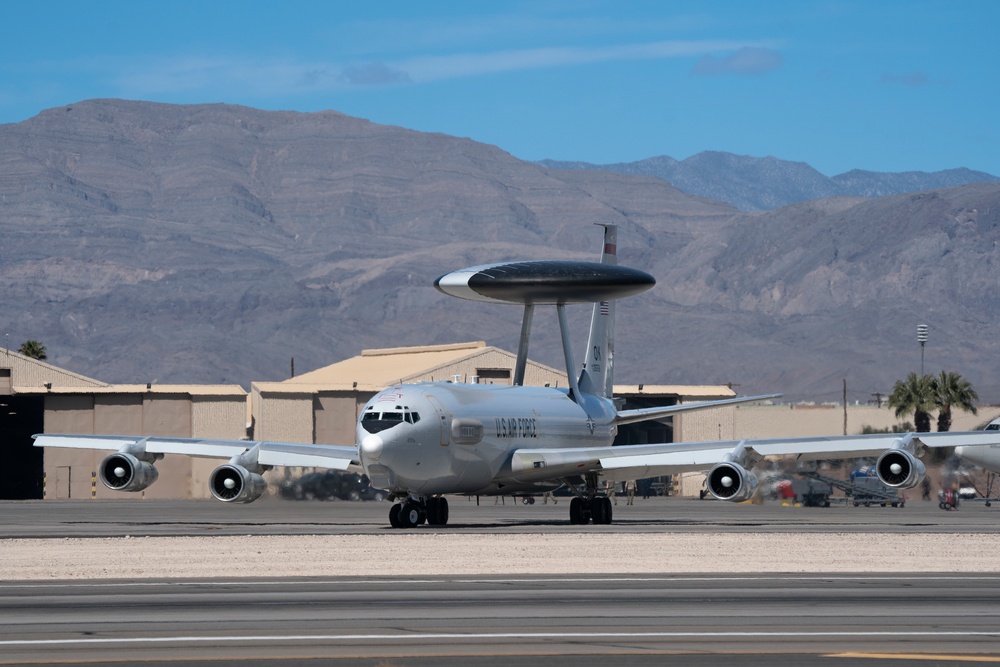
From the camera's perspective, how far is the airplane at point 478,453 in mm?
45188

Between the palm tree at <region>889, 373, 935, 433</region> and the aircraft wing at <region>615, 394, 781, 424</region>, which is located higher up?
the palm tree at <region>889, 373, 935, 433</region>

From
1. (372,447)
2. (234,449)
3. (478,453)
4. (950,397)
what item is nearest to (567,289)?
(478,453)

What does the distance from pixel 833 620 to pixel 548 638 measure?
4.34 metres

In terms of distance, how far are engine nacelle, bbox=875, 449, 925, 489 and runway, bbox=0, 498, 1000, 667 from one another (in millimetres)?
2609

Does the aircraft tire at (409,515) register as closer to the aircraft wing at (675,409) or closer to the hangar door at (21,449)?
the aircraft wing at (675,409)

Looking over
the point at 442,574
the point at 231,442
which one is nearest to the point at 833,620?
the point at 442,574

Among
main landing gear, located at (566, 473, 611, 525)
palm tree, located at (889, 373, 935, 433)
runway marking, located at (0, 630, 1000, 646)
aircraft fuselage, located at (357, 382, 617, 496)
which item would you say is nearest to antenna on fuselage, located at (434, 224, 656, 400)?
aircraft fuselage, located at (357, 382, 617, 496)

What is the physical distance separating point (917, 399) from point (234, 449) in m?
78.6

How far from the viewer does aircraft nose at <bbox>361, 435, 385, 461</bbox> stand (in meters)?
44.0

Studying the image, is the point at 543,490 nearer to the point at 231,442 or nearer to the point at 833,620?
the point at 231,442

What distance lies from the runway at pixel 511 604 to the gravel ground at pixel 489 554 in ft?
0.33

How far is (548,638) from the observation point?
62.8 feet

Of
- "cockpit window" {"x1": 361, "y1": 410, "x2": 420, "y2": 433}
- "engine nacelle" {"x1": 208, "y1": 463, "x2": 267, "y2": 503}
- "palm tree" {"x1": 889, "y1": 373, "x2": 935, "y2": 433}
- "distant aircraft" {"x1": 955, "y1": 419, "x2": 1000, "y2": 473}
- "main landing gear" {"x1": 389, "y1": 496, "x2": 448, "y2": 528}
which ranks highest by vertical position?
"palm tree" {"x1": 889, "y1": 373, "x2": 935, "y2": 433}

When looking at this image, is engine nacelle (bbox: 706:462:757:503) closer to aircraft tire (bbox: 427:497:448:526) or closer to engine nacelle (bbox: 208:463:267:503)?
aircraft tire (bbox: 427:497:448:526)
